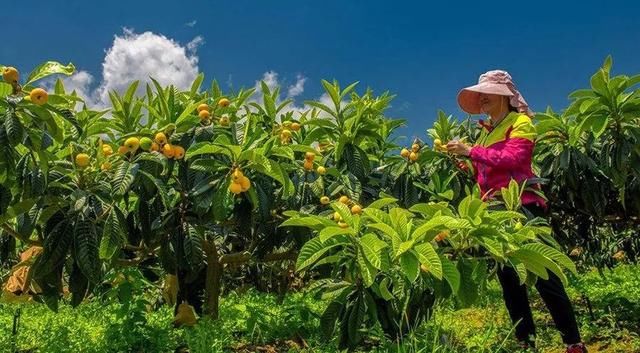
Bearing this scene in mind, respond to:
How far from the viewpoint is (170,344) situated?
3.04 meters

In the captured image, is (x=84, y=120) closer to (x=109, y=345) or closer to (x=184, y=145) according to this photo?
(x=184, y=145)

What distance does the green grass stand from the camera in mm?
2891

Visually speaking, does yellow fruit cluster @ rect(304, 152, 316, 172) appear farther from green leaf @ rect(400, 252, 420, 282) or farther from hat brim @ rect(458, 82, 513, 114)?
green leaf @ rect(400, 252, 420, 282)

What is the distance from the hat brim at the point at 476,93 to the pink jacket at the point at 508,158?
0.15 meters

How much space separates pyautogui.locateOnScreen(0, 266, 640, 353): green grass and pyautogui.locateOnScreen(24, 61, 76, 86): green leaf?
1119 millimetres

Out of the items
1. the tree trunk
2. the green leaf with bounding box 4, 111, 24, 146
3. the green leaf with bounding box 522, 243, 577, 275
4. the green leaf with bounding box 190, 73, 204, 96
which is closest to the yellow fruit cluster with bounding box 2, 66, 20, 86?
the green leaf with bounding box 4, 111, 24, 146

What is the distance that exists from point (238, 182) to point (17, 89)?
0.75 m

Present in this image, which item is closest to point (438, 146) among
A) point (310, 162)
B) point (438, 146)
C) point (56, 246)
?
point (438, 146)

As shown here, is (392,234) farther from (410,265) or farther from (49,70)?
(49,70)

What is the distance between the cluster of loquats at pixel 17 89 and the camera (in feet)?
6.76

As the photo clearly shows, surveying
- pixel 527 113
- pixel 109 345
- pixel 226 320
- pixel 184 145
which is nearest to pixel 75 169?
pixel 184 145

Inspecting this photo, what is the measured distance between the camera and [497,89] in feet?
9.96

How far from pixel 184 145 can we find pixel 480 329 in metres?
2.29

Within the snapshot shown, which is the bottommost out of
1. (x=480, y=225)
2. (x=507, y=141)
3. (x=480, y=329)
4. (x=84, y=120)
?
(x=480, y=329)
